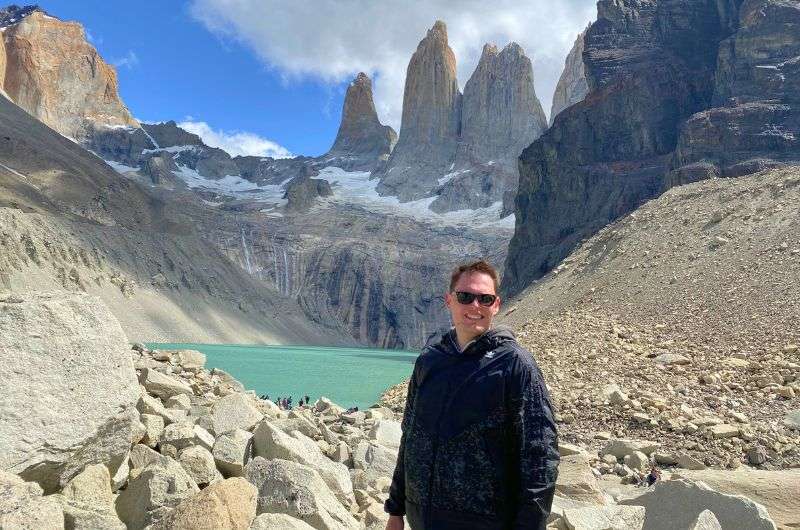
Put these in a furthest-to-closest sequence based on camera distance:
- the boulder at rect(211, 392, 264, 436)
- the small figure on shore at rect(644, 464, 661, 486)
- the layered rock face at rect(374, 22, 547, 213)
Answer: the layered rock face at rect(374, 22, 547, 213) < the small figure on shore at rect(644, 464, 661, 486) < the boulder at rect(211, 392, 264, 436)

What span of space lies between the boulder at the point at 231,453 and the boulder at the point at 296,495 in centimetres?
57

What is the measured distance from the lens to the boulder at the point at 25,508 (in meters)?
3.70

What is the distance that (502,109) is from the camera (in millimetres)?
182625

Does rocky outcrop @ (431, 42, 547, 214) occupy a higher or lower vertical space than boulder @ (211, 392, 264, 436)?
higher

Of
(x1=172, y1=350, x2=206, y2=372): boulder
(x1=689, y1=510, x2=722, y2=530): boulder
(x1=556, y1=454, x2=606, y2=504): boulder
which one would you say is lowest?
(x1=556, y1=454, x2=606, y2=504): boulder

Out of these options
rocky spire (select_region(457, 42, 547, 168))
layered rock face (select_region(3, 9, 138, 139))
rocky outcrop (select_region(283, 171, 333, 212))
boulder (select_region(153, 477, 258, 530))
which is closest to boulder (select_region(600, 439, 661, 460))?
boulder (select_region(153, 477, 258, 530))

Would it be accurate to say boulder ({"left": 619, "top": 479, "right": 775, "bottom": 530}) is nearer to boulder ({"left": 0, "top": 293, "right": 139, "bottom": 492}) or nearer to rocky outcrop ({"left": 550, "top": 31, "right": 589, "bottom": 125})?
boulder ({"left": 0, "top": 293, "right": 139, "bottom": 492})

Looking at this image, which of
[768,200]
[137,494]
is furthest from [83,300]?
[768,200]

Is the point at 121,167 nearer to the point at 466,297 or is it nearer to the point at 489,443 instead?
the point at 466,297

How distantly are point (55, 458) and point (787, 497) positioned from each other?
720 centimetres

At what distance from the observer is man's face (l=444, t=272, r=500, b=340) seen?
3428 mm

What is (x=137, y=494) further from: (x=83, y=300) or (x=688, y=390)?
(x=688, y=390)

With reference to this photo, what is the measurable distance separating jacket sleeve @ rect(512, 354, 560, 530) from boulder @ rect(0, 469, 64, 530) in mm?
2700

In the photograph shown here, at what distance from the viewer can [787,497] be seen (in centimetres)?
726
